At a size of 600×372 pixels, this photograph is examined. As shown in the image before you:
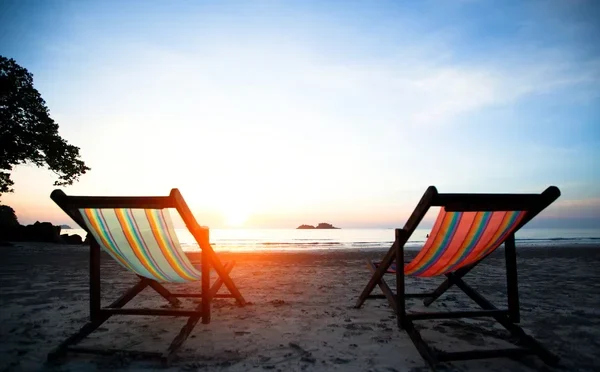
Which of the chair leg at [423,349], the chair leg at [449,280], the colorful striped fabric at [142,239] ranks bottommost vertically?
the chair leg at [423,349]

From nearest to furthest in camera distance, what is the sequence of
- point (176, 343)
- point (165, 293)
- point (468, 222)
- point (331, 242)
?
1. point (176, 343)
2. point (468, 222)
3. point (165, 293)
4. point (331, 242)

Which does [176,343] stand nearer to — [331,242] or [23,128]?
[23,128]

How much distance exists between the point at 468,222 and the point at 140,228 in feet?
9.37

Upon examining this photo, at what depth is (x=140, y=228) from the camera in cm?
310

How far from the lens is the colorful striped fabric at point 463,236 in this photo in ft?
9.77

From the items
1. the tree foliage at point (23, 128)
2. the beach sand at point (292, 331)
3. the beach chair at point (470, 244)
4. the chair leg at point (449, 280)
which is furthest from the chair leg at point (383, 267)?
the tree foliage at point (23, 128)

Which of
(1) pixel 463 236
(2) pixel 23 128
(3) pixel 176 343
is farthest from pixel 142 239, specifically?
(2) pixel 23 128

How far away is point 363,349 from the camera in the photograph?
10.0 feet

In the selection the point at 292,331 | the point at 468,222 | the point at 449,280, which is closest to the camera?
the point at 468,222

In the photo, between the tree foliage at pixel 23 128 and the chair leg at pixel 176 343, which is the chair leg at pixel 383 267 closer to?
the chair leg at pixel 176 343

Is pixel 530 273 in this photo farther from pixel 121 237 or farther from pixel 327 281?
pixel 121 237

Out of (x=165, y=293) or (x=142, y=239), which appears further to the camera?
(x=165, y=293)

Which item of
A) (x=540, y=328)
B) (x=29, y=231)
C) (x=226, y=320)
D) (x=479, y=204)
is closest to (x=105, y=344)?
(x=226, y=320)

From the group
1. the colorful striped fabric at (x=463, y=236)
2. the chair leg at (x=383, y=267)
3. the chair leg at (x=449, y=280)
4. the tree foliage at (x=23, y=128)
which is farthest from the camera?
the tree foliage at (x=23, y=128)
